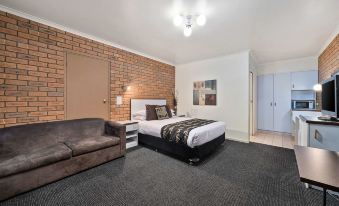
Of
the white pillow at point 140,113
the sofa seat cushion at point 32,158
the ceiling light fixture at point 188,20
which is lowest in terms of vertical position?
the sofa seat cushion at point 32,158

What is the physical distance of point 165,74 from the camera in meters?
5.49

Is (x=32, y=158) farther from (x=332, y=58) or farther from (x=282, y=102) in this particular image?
(x=282, y=102)

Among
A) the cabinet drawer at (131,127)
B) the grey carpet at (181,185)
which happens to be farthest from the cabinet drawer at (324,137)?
the cabinet drawer at (131,127)

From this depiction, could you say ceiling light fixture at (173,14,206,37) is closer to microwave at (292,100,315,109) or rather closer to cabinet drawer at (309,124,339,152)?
cabinet drawer at (309,124,339,152)

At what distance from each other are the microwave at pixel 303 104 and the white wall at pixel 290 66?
102 cm

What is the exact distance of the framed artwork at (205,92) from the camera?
4871 millimetres

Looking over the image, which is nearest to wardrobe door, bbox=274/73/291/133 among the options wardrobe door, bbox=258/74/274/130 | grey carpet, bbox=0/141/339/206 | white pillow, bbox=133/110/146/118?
wardrobe door, bbox=258/74/274/130

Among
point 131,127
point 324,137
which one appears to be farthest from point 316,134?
point 131,127

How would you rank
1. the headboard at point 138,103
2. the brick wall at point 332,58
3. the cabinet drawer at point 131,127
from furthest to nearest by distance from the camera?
the headboard at point 138,103 → the cabinet drawer at point 131,127 → the brick wall at point 332,58

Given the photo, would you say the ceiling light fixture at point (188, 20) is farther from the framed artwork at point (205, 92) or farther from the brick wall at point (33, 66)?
the framed artwork at point (205, 92)

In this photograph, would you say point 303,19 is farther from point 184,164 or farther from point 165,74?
point 165,74

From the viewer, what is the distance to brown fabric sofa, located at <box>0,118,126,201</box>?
1.83m

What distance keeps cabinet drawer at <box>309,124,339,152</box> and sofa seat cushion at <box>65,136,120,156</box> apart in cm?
319

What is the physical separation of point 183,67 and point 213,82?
144cm
